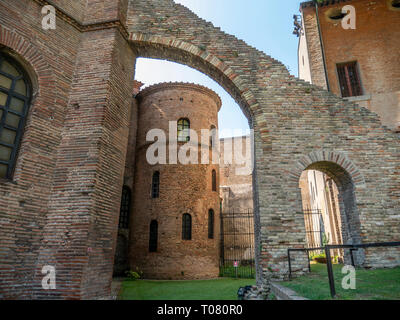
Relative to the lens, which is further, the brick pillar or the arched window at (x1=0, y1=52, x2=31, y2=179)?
the arched window at (x1=0, y1=52, x2=31, y2=179)

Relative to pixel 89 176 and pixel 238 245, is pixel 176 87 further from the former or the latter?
pixel 238 245

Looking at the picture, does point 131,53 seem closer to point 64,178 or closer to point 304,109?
point 64,178

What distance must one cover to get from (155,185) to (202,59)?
25.9ft

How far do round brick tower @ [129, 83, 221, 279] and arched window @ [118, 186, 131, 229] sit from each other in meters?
0.40

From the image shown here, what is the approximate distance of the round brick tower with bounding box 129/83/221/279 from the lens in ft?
40.9

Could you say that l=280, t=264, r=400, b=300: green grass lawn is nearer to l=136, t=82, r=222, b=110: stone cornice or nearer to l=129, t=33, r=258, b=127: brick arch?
l=129, t=33, r=258, b=127: brick arch

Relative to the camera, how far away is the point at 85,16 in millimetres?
7137

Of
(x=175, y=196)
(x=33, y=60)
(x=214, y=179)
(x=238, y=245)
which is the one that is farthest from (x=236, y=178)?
(x=33, y=60)

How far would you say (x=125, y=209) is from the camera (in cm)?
1375

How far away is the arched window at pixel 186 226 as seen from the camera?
12906 mm

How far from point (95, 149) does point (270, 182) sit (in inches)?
164

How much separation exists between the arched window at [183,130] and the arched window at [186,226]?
404cm

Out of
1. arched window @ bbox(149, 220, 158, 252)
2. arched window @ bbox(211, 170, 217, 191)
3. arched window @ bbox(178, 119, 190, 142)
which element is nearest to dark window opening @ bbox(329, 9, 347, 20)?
arched window @ bbox(178, 119, 190, 142)
